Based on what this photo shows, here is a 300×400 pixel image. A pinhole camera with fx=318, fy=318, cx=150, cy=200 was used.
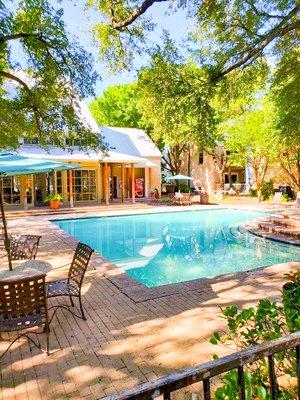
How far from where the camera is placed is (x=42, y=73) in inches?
337

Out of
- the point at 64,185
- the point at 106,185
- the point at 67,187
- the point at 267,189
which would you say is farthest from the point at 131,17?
the point at 267,189

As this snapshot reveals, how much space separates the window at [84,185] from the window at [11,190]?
Answer: 4018mm

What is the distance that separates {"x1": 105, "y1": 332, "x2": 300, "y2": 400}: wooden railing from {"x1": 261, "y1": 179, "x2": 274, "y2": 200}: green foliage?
26184mm

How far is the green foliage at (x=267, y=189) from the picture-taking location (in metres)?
26.2

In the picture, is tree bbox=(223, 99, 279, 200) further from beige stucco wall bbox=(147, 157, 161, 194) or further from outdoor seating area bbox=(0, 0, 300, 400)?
outdoor seating area bbox=(0, 0, 300, 400)

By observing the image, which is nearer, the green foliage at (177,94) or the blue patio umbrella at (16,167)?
the blue patio umbrella at (16,167)

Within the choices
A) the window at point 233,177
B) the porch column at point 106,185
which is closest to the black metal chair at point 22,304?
the porch column at point 106,185

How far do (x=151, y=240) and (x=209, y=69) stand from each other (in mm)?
7941

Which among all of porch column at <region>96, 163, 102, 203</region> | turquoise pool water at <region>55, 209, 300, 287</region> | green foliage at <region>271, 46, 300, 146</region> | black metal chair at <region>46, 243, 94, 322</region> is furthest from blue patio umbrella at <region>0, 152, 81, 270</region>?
porch column at <region>96, 163, 102, 203</region>

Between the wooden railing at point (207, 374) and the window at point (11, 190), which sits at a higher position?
the window at point (11, 190)

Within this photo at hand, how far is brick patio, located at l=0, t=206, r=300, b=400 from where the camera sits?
131 inches

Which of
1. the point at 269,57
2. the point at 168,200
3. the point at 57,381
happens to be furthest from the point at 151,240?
the point at 168,200

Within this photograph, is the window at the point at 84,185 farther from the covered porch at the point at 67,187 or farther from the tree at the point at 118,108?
the tree at the point at 118,108

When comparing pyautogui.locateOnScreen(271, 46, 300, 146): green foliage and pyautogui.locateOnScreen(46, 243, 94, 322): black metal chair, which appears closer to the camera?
pyautogui.locateOnScreen(46, 243, 94, 322): black metal chair
